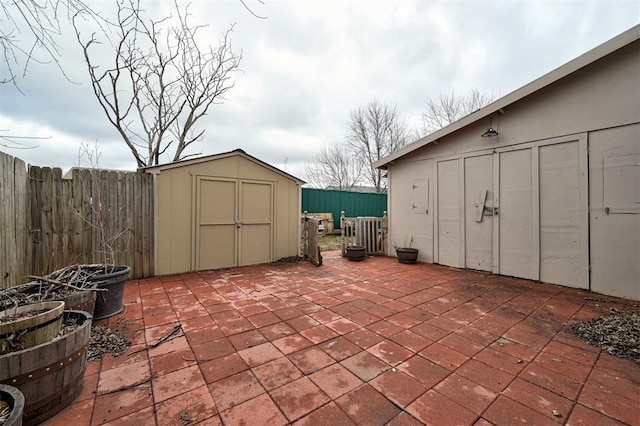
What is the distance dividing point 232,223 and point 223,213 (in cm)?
28

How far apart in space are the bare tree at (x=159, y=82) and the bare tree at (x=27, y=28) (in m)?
5.94

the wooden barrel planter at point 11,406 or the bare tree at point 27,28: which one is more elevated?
the bare tree at point 27,28

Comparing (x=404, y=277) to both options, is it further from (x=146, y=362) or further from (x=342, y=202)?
(x=342, y=202)

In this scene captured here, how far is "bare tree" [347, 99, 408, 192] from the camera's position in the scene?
1670 cm

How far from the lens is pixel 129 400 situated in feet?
5.18

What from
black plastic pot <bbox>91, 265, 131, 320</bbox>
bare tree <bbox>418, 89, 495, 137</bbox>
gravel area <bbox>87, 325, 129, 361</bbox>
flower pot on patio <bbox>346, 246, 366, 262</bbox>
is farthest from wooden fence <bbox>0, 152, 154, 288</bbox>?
bare tree <bbox>418, 89, 495, 137</bbox>

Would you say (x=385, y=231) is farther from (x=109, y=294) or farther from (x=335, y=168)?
(x=335, y=168)

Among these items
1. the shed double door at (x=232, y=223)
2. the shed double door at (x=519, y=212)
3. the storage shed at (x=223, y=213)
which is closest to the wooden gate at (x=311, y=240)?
the storage shed at (x=223, y=213)

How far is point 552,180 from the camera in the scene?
4.07 metres

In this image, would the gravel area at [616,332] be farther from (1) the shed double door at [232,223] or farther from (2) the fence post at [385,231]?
(1) the shed double door at [232,223]

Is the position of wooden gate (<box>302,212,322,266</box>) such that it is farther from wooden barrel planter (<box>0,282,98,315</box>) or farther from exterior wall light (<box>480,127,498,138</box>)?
wooden barrel planter (<box>0,282,98,315</box>)

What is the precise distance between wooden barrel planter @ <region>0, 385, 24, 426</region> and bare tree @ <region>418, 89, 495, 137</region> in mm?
16039

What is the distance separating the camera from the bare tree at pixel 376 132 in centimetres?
1670

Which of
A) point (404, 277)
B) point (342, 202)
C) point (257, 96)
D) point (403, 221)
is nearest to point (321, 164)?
point (342, 202)
